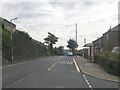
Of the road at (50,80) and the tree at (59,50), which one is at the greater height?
the tree at (59,50)

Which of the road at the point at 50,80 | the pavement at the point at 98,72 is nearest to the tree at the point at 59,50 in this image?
the pavement at the point at 98,72

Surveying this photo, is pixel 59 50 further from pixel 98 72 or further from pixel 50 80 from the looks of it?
pixel 50 80

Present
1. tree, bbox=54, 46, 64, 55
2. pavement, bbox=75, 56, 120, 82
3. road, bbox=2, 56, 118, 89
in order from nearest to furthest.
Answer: road, bbox=2, 56, 118, 89 → pavement, bbox=75, 56, 120, 82 → tree, bbox=54, 46, 64, 55

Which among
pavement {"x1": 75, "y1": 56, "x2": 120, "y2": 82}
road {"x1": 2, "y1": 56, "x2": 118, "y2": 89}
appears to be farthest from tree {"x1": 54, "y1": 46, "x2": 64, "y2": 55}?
road {"x1": 2, "y1": 56, "x2": 118, "y2": 89}

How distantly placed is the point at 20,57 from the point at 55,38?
78496mm

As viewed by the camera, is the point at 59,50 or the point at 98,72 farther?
the point at 59,50

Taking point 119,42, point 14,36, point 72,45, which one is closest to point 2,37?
point 14,36

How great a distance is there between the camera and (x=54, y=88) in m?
15.2

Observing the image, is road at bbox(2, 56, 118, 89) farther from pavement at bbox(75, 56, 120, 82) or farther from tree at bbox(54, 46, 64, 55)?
tree at bbox(54, 46, 64, 55)

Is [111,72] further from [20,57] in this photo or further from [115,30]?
[20,57]

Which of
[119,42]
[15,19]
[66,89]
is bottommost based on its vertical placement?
[66,89]

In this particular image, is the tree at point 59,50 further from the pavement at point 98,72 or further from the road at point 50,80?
the road at point 50,80

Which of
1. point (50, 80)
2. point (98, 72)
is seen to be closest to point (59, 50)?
point (98, 72)

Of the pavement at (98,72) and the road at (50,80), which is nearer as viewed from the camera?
the road at (50,80)
